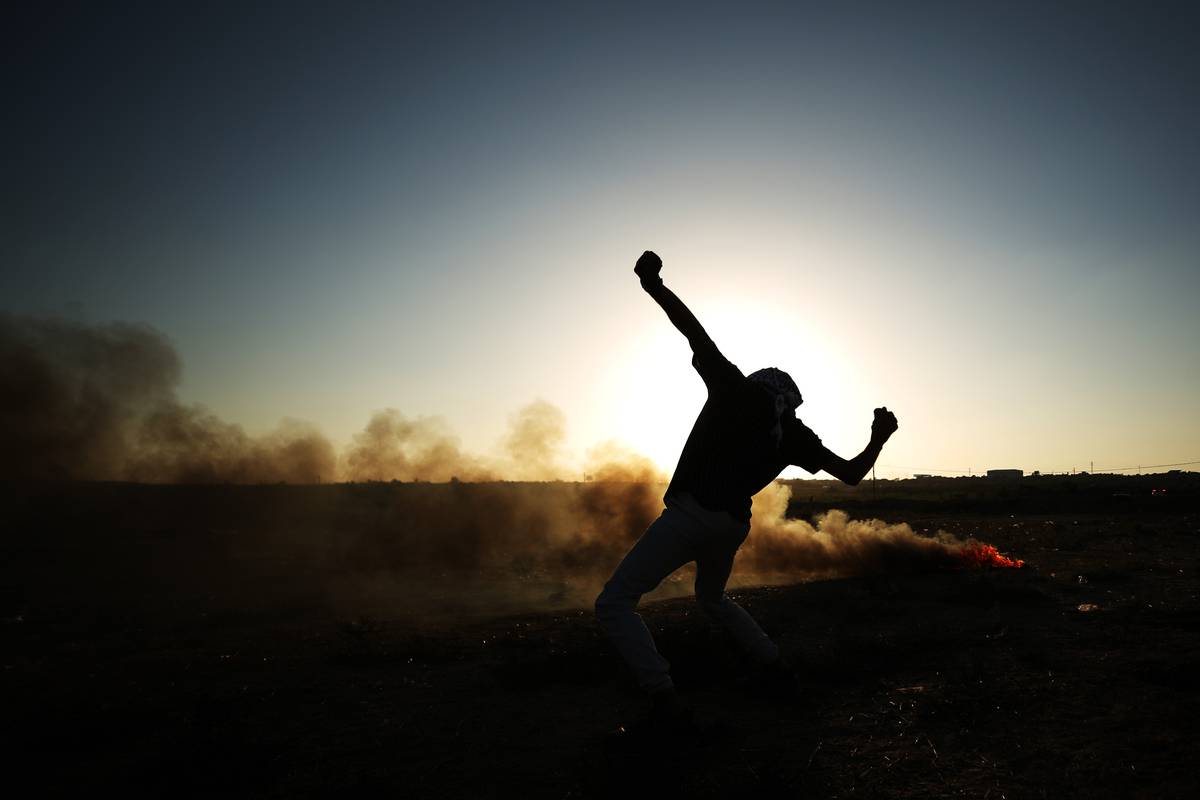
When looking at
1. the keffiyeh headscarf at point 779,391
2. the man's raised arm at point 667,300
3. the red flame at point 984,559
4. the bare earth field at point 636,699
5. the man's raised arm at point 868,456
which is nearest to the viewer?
the bare earth field at point 636,699

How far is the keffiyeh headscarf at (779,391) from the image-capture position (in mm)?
3982

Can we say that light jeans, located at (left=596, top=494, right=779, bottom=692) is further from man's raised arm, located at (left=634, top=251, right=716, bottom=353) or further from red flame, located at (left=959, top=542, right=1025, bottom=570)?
red flame, located at (left=959, top=542, right=1025, bottom=570)

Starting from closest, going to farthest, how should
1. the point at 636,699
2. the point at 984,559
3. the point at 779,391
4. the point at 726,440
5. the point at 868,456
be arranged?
the point at 726,440
the point at 779,391
the point at 868,456
the point at 636,699
the point at 984,559

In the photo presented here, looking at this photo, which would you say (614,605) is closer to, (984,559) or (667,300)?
(667,300)

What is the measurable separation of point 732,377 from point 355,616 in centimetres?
1112

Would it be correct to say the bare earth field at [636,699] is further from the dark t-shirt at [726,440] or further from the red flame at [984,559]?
the dark t-shirt at [726,440]

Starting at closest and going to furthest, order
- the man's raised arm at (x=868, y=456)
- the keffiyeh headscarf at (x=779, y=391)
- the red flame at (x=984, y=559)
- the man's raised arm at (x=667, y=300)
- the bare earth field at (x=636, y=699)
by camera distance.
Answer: the bare earth field at (x=636, y=699), the man's raised arm at (x=667, y=300), the keffiyeh headscarf at (x=779, y=391), the man's raised arm at (x=868, y=456), the red flame at (x=984, y=559)

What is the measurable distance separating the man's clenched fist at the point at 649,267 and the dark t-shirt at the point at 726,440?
19.9 inches

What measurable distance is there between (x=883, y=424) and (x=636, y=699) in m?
2.70

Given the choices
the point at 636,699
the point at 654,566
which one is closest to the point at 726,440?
the point at 654,566

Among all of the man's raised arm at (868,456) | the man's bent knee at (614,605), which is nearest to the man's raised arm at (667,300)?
the man's raised arm at (868,456)

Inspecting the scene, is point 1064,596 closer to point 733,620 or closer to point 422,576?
point 733,620

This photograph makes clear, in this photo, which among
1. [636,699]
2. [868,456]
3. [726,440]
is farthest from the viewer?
[636,699]

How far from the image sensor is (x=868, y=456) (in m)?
4.21
